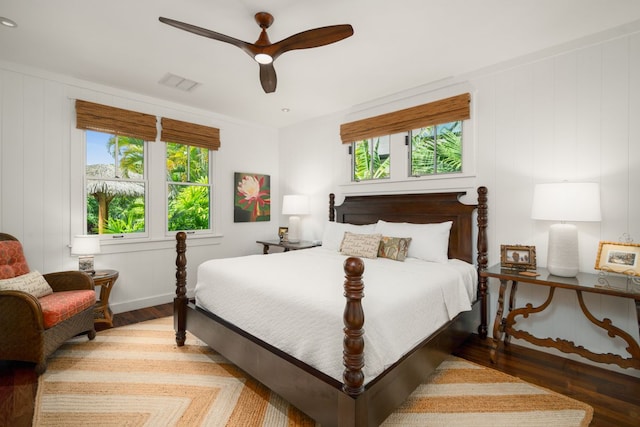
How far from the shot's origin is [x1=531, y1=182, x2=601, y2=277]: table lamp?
2.27 metres

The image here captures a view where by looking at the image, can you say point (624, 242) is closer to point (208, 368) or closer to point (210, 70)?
point (208, 368)

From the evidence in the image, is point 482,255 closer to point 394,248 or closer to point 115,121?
point 394,248

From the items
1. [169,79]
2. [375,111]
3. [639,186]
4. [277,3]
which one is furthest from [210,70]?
[639,186]

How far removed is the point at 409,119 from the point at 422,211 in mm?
1083

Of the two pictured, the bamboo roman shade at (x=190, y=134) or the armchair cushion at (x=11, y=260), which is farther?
the bamboo roman shade at (x=190, y=134)

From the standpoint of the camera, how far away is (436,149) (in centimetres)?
350

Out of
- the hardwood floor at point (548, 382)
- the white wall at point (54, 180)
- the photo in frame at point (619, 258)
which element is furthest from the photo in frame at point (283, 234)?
the photo in frame at point (619, 258)

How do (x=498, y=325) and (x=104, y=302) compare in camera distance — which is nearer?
(x=498, y=325)

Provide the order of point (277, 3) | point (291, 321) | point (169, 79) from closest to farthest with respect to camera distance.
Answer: point (291, 321) → point (277, 3) → point (169, 79)

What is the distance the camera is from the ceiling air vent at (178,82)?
329 centimetres

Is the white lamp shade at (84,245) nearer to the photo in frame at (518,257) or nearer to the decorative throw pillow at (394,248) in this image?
the decorative throw pillow at (394,248)

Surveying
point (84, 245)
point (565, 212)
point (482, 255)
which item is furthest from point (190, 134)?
point (565, 212)

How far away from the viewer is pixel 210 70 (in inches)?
123

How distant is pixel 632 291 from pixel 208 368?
2996mm
